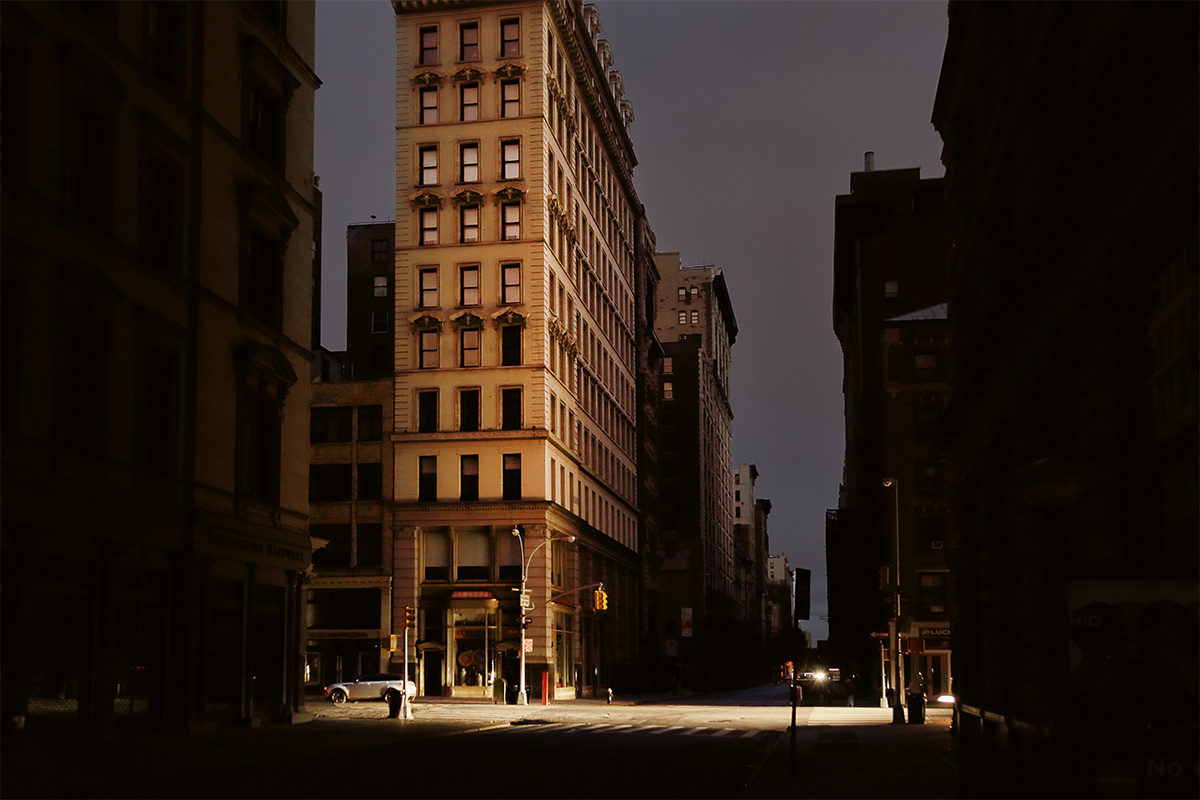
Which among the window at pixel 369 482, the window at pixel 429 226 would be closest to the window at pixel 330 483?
the window at pixel 369 482

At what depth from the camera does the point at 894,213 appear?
115 meters

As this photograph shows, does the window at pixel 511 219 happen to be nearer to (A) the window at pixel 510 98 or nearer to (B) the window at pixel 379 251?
(A) the window at pixel 510 98

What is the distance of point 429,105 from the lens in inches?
3425

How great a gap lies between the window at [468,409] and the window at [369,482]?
19.0ft

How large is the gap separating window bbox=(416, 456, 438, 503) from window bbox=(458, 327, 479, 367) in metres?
6.14

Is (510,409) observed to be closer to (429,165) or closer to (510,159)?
(510,159)

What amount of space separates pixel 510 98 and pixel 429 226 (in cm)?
936

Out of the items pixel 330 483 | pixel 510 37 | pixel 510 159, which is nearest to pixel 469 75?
pixel 510 37

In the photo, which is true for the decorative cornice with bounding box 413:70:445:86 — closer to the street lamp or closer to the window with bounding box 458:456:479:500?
the window with bounding box 458:456:479:500

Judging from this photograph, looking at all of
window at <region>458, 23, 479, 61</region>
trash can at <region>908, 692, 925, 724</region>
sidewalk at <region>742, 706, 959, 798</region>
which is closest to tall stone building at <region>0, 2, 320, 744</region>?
sidewalk at <region>742, 706, 959, 798</region>

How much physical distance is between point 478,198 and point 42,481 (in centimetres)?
5884

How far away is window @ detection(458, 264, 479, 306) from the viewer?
84.9 meters

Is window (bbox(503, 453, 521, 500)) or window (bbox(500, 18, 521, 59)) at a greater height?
window (bbox(500, 18, 521, 59))

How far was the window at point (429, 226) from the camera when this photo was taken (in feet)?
282
